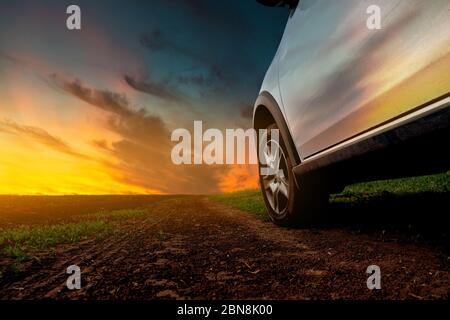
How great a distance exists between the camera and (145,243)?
2.86 metres

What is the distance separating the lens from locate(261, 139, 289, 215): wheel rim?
331 centimetres

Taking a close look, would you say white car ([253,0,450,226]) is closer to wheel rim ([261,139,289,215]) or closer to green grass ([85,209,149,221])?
wheel rim ([261,139,289,215])

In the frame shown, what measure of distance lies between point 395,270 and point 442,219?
145 centimetres

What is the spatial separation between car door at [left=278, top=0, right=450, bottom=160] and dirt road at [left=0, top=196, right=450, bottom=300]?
0.82 meters

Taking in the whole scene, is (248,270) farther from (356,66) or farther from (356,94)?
(356,66)

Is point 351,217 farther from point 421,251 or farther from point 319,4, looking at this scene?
point 319,4

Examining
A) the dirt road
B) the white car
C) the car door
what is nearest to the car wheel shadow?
the dirt road

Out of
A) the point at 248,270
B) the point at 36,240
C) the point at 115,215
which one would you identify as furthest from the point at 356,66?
the point at 115,215

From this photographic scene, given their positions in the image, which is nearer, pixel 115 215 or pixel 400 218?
pixel 400 218

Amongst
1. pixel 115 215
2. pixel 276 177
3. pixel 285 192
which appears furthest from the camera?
pixel 115 215

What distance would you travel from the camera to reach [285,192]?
10.7 feet

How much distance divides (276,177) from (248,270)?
1762mm
